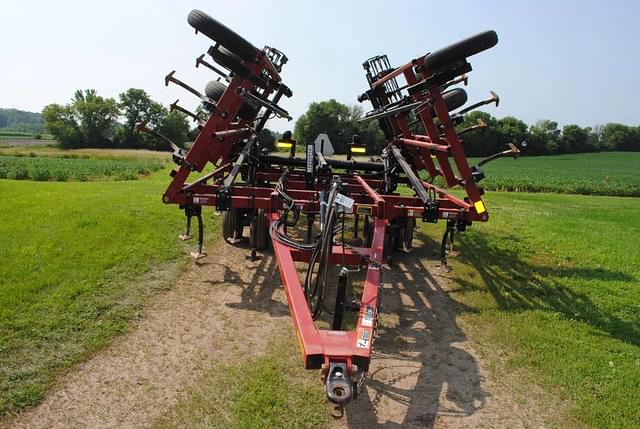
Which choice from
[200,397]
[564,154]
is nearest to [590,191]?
[200,397]

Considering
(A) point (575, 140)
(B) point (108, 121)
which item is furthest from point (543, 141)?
(B) point (108, 121)

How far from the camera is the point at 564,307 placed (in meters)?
5.13

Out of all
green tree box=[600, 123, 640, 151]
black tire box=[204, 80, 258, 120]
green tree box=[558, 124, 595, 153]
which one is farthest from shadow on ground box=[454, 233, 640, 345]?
green tree box=[600, 123, 640, 151]

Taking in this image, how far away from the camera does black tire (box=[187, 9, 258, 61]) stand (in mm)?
5047

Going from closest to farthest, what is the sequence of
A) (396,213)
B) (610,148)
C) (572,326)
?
1. (572,326)
2. (396,213)
3. (610,148)

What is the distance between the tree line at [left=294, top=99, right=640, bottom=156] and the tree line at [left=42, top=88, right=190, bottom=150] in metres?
22.3

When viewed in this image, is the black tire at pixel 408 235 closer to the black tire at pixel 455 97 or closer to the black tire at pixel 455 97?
the black tire at pixel 455 97

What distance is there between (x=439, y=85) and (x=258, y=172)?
374cm

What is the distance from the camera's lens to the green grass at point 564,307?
11.5 feet

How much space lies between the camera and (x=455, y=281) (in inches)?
233

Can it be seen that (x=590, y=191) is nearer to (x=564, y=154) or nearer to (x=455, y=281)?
(x=455, y=281)

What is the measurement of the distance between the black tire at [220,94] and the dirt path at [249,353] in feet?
11.2

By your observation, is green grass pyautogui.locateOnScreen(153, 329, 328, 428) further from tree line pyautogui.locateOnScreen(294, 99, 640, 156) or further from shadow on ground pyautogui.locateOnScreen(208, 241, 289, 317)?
tree line pyautogui.locateOnScreen(294, 99, 640, 156)

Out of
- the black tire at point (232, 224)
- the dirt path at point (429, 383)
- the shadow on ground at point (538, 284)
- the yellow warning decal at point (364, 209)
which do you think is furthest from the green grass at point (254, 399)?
the black tire at point (232, 224)
